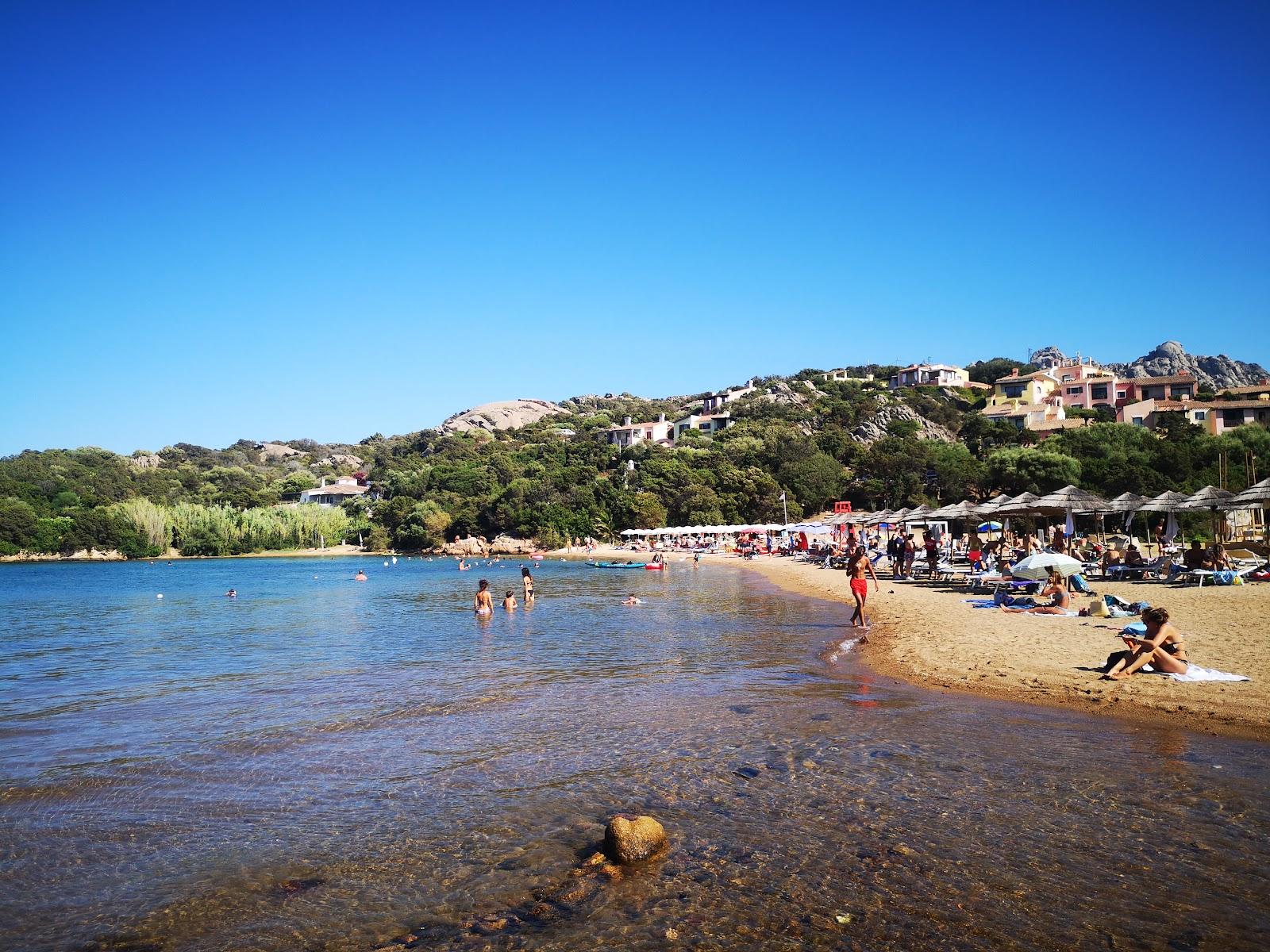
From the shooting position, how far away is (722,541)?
225 feet

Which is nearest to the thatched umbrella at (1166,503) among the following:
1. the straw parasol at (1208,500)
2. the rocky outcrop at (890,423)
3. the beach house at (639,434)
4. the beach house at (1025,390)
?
the straw parasol at (1208,500)

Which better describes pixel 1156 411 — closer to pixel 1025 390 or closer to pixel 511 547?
pixel 1025 390

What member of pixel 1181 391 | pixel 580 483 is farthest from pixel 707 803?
pixel 1181 391

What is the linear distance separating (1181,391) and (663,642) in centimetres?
8732

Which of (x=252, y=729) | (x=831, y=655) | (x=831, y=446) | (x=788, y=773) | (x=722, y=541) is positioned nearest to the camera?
(x=788, y=773)

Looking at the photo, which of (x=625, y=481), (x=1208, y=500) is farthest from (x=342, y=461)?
(x=1208, y=500)

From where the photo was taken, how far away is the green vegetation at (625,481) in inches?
2331

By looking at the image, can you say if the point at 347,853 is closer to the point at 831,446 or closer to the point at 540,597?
the point at 540,597

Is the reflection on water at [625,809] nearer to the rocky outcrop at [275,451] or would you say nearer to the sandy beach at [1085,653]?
the sandy beach at [1085,653]

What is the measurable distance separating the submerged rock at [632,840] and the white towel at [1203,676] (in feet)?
25.6

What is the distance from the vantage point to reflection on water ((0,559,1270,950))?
511 centimetres

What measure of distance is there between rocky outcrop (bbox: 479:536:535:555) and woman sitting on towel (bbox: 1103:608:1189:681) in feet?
227

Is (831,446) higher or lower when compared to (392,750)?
higher

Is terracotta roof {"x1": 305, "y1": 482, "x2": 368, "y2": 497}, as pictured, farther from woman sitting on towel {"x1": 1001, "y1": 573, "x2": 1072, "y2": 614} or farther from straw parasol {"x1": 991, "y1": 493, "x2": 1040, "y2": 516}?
woman sitting on towel {"x1": 1001, "y1": 573, "x2": 1072, "y2": 614}
